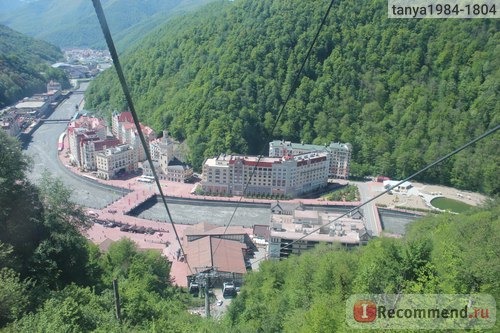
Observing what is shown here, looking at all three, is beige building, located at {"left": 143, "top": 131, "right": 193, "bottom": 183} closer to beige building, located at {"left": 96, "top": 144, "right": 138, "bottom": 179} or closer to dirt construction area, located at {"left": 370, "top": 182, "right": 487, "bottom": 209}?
beige building, located at {"left": 96, "top": 144, "right": 138, "bottom": 179}

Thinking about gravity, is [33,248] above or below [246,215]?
above

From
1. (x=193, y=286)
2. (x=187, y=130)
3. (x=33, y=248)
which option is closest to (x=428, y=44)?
(x=187, y=130)

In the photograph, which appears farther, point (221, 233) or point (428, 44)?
point (428, 44)

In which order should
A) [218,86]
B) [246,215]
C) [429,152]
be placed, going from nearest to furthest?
[246,215]
[429,152]
[218,86]

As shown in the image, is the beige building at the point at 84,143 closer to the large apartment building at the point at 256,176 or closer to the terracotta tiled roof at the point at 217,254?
the large apartment building at the point at 256,176

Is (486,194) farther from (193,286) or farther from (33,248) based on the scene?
(33,248)

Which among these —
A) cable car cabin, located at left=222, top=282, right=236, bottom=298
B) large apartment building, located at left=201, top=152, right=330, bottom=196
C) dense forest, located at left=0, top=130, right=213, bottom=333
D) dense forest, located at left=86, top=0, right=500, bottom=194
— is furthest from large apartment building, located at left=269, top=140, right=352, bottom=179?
dense forest, located at left=0, top=130, right=213, bottom=333

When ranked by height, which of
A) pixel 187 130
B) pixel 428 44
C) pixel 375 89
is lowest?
pixel 187 130
